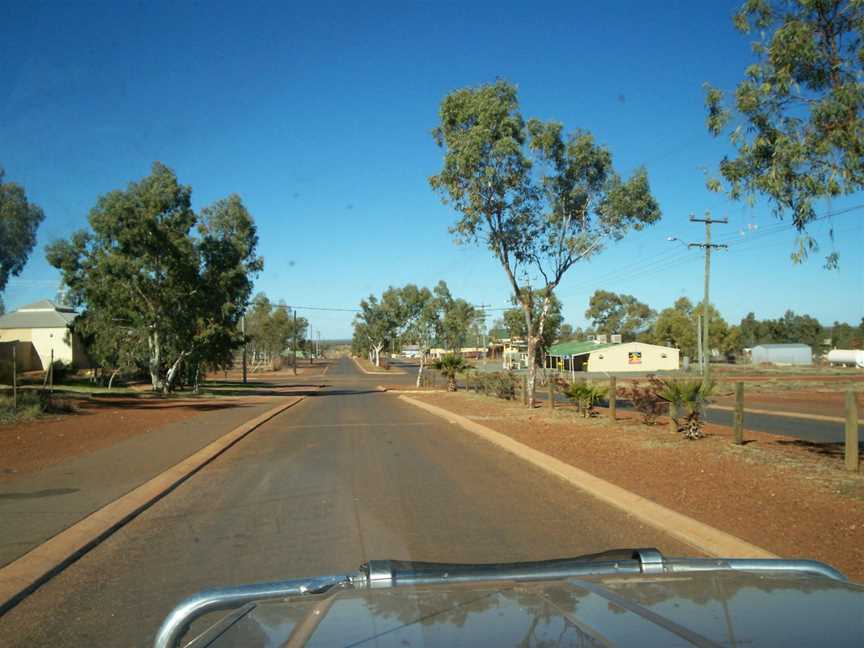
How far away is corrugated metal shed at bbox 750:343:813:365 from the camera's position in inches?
3519

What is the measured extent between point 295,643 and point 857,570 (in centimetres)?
546

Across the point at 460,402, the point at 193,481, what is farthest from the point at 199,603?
the point at 460,402

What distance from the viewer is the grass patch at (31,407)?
19953 mm

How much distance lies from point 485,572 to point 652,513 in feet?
18.5

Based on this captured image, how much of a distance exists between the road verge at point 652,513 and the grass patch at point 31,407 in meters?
13.9

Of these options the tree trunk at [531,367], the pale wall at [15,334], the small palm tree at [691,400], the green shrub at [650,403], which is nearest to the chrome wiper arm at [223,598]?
the small palm tree at [691,400]

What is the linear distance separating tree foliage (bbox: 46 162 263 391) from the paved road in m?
25.0

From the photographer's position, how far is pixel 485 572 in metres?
3.55

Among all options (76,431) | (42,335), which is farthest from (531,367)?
(42,335)

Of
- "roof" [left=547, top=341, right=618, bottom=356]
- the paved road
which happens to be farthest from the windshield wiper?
"roof" [left=547, top=341, right=618, bottom=356]

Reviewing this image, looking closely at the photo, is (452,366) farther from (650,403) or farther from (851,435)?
(851,435)

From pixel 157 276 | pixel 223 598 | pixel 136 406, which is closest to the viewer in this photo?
pixel 223 598

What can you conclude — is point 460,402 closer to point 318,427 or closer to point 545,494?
point 318,427

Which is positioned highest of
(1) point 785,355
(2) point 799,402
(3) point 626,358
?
(1) point 785,355
